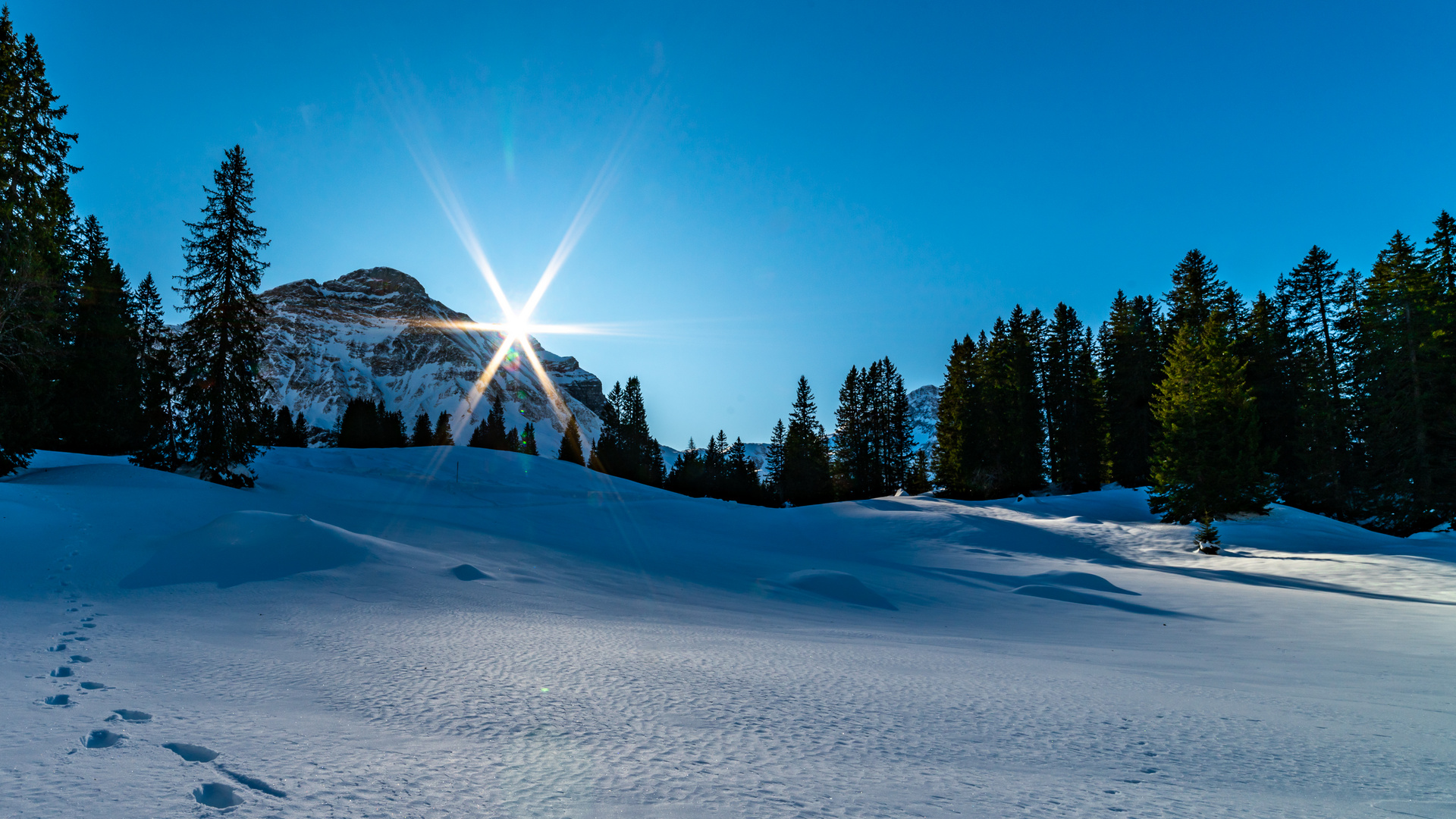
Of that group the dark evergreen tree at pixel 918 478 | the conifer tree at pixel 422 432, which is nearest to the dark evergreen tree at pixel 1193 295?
the dark evergreen tree at pixel 918 478

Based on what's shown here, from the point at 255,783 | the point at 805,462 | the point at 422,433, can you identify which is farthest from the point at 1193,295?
the point at 422,433

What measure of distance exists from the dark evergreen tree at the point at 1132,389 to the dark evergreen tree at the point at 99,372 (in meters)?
56.6

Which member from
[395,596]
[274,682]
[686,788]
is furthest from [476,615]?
Result: [686,788]

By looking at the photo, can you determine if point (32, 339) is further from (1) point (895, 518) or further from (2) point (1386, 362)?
(2) point (1386, 362)

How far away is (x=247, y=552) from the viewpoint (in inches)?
364

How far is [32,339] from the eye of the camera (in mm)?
18375

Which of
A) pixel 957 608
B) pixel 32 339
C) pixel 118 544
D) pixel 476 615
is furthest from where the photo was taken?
pixel 32 339

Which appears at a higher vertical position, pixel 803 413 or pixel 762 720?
pixel 803 413

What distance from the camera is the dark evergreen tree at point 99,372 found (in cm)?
2912

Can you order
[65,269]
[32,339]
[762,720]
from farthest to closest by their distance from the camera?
1. [65,269]
2. [32,339]
3. [762,720]

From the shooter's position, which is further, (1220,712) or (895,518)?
(895,518)

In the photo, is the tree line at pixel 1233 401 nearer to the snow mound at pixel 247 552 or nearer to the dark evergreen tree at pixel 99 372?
the snow mound at pixel 247 552

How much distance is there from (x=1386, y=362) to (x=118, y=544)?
4559 cm

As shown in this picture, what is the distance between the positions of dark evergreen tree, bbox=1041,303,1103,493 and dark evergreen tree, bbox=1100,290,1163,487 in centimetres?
119
